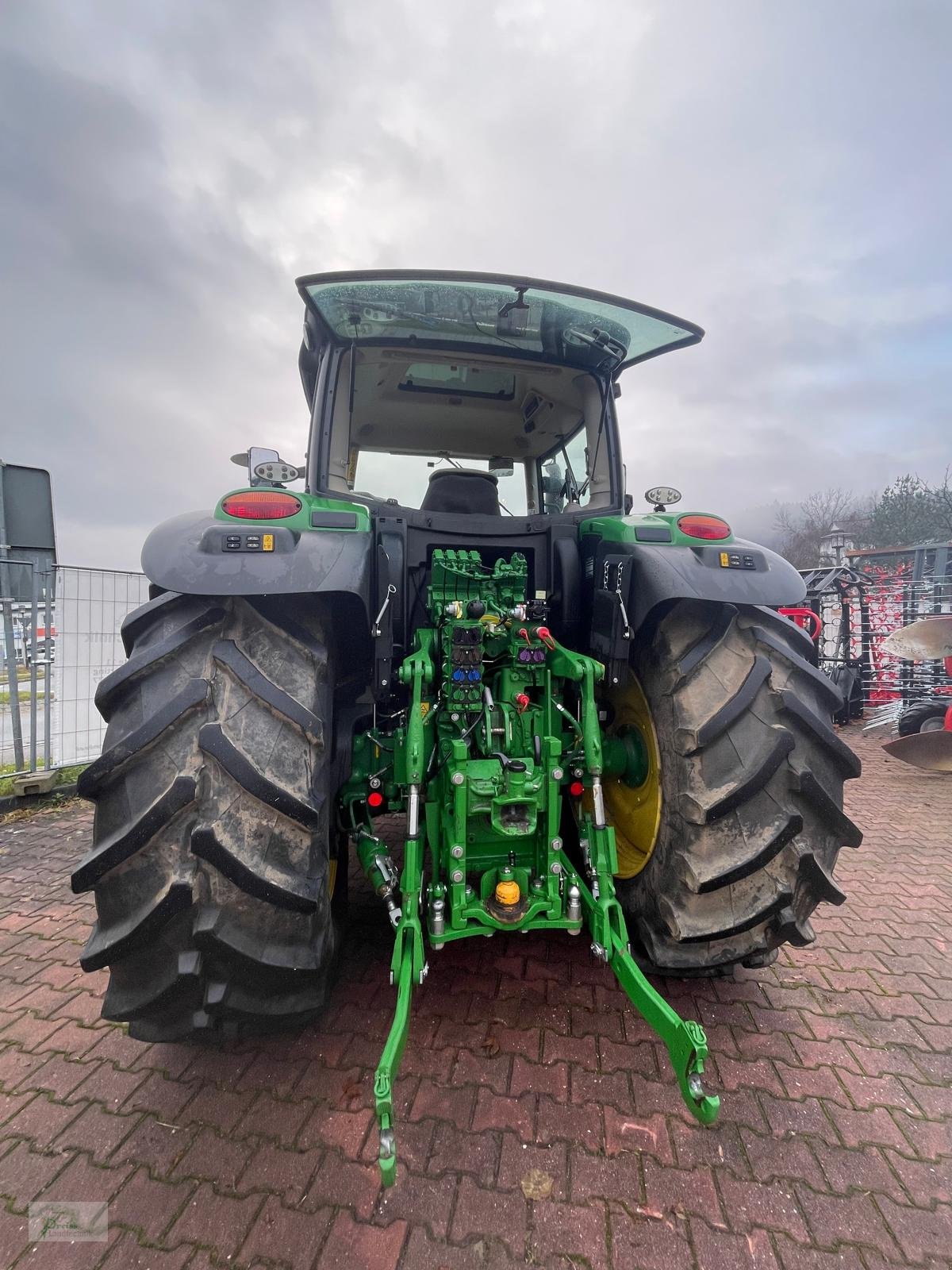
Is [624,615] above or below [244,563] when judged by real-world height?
below

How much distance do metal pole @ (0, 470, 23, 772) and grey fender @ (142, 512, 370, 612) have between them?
3982 millimetres

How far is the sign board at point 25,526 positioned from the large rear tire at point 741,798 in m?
5.15

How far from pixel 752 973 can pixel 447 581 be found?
79.3 inches

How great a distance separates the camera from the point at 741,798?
1766 mm

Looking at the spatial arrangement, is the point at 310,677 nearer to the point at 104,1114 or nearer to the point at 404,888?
the point at 404,888

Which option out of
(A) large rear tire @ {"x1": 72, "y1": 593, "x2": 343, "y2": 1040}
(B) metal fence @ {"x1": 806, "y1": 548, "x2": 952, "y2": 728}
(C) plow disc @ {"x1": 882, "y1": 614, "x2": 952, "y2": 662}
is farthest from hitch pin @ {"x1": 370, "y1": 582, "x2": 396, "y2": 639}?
(B) metal fence @ {"x1": 806, "y1": 548, "x2": 952, "y2": 728}

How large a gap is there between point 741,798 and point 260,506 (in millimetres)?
1721

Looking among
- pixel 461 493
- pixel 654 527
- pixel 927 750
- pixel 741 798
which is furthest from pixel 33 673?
pixel 927 750

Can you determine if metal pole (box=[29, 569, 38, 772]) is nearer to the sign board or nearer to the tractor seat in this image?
the sign board

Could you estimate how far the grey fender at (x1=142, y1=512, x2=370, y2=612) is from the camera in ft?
5.41

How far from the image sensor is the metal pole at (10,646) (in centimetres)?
469

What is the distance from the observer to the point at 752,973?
2.40 meters

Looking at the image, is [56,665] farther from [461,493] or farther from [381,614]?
[381,614]

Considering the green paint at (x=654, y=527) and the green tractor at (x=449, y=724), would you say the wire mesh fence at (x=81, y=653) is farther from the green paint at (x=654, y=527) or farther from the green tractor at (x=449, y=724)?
the green paint at (x=654, y=527)
